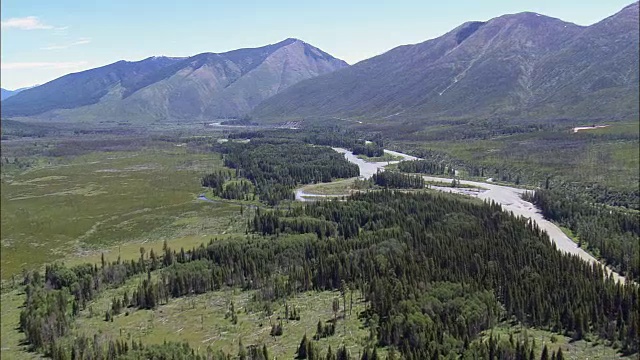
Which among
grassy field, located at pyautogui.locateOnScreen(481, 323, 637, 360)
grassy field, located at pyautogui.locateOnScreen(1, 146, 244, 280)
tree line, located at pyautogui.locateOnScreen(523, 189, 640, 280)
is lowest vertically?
grassy field, located at pyautogui.locateOnScreen(481, 323, 637, 360)

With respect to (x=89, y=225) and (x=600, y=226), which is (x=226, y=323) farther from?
(x=600, y=226)

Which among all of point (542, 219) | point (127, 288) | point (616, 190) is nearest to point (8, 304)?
point (127, 288)

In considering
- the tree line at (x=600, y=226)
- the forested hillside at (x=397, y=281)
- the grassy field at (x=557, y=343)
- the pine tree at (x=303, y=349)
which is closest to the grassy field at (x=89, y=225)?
the forested hillside at (x=397, y=281)

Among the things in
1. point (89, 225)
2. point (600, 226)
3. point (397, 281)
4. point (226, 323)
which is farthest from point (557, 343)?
point (89, 225)

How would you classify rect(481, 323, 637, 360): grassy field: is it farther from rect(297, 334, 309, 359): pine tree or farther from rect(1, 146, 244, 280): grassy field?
rect(1, 146, 244, 280): grassy field

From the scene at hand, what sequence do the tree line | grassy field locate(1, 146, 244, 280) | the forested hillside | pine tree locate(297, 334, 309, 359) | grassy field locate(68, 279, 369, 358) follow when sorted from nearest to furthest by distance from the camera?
1. pine tree locate(297, 334, 309, 359)
2. the forested hillside
3. grassy field locate(68, 279, 369, 358)
4. the tree line
5. grassy field locate(1, 146, 244, 280)

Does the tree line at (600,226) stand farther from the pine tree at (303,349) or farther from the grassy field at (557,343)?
the pine tree at (303,349)

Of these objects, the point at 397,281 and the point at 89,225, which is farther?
the point at 89,225

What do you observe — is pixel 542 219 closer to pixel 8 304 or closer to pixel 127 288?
pixel 127 288

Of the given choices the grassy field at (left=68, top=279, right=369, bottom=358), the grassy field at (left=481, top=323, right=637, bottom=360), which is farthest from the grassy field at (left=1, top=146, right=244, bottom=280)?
the grassy field at (left=481, top=323, right=637, bottom=360)

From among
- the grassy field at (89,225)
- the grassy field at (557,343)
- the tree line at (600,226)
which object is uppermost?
the grassy field at (89,225)
